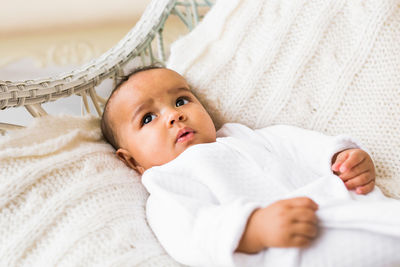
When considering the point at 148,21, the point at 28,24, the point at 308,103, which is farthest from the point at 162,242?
the point at 28,24

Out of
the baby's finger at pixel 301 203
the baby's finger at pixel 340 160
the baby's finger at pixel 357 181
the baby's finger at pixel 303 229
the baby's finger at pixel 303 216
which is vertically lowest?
the baby's finger at pixel 357 181

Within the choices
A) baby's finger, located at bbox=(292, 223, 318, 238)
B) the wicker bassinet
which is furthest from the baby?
the wicker bassinet

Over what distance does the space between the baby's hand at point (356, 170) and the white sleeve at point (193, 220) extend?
218 mm

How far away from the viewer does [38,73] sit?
1807 mm

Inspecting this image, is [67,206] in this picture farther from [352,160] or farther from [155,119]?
[352,160]

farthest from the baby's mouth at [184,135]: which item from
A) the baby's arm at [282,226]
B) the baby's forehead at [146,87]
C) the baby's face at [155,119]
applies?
the baby's arm at [282,226]

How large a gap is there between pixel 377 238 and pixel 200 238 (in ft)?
0.80

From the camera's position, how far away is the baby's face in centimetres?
81

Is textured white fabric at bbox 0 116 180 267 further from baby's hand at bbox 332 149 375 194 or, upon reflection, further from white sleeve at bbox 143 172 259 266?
baby's hand at bbox 332 149 375 194

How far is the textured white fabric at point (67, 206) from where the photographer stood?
2.05 feet

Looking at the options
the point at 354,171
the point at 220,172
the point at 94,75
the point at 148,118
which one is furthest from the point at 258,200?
the point at 94,75

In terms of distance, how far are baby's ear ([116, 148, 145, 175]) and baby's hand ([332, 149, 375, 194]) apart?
0.40 meters

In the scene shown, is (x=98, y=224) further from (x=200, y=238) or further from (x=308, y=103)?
(x=308, y=103)

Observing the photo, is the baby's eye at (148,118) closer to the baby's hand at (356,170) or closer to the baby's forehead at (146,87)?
the baby's forehead at (146,87)
